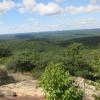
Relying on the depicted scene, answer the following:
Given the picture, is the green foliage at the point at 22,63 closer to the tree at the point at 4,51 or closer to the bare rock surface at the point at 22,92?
the tree at the point at 4,51

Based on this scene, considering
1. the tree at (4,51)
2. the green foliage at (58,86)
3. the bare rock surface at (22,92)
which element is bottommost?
Result: the bare rock surface at (22,92)

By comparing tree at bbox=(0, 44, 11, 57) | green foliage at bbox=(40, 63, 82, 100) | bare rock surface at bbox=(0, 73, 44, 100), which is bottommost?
bare rock surface at bbox=(0, 73, 44, 100)

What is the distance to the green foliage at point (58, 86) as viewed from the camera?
3619 centimetres

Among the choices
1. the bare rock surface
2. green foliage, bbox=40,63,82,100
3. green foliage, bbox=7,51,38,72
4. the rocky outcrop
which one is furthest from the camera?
green foliage, bbox=7,51,38,72

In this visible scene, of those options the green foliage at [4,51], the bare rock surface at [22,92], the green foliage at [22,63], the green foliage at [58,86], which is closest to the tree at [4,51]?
the green foliage at [4,51]

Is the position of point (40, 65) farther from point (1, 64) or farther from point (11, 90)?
point (11, 90)

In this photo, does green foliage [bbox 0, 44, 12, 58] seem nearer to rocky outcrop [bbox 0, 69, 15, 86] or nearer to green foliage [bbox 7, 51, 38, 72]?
green foliage [bbox 7, 51, 38, 72]

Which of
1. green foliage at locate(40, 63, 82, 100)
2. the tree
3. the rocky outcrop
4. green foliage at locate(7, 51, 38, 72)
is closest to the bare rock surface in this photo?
the rocky outcrop

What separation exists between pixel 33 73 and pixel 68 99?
58173mm

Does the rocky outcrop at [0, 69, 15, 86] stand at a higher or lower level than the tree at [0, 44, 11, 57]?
lower

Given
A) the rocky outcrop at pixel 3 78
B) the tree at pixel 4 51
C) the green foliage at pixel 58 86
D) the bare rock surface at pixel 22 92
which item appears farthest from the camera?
the tree at pixel 4 51

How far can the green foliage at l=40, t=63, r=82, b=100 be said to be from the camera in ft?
119

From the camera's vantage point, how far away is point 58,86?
36.6 m

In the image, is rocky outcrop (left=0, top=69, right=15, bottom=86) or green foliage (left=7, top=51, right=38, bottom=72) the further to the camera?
green foliage (left=7, top=51, right=38, bottom=72)
